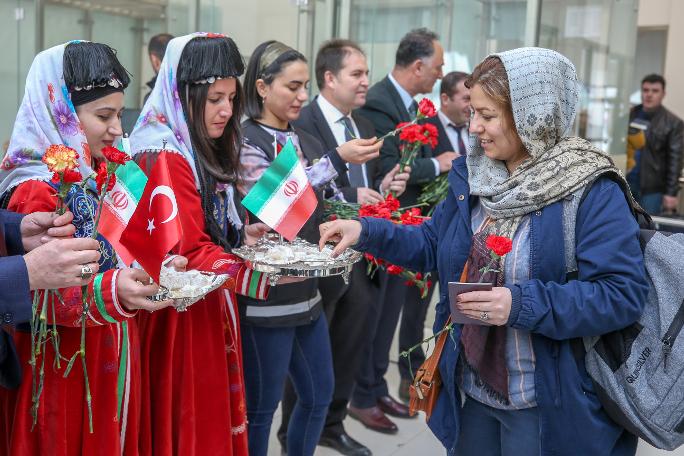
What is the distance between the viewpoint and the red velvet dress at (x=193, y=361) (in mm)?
2053

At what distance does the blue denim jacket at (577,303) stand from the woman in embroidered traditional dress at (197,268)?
25.8 inches

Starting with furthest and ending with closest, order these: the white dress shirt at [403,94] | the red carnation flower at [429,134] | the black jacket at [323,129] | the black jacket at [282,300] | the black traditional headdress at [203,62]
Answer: the white dress shirt at [403,94] < the black jacket at [323,129] < the red carnation flower at [429,134] < the black jacket at [282,300] < the black traditional headdress at [203,62]

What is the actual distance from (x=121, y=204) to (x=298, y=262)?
0.57 meters

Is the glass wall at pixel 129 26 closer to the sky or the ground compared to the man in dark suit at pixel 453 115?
closer to the sky

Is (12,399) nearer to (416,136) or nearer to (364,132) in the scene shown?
(416,136)

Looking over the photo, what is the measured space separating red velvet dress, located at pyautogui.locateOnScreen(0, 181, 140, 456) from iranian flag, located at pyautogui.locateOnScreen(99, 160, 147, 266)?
9 centimetres

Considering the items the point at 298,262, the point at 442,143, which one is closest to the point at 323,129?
the point at 442,143

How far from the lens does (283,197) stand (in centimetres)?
212

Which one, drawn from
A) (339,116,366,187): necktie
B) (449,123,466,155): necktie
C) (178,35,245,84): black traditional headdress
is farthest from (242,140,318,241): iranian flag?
(449,123,466,155): necktie

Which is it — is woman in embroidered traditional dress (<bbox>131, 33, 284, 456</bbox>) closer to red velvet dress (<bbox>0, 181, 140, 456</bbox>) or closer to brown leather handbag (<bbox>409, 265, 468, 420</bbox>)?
red velvet dress (<bbox>0, 181, 140, 456</bbox>)

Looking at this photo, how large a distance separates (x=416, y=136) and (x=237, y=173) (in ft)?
3.17

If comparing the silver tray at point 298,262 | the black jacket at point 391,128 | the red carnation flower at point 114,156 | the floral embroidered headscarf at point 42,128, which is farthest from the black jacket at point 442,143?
the red carnation flower at point 114,156

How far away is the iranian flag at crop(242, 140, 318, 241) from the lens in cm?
212

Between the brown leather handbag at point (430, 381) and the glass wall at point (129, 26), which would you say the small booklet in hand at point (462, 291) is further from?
the glass wall at point (129, 26)
